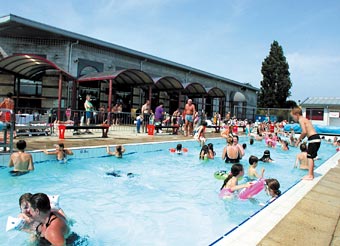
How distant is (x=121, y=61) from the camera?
19031 mm

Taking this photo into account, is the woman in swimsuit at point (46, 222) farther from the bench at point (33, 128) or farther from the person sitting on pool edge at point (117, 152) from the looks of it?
A: the bench at point (33, 128)

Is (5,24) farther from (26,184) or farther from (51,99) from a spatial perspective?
(26,184)

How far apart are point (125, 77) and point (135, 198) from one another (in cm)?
1179

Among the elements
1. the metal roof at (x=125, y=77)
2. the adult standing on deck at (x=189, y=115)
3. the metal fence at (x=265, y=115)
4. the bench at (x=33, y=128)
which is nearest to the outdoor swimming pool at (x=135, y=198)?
the bench at (x=33, y=128)

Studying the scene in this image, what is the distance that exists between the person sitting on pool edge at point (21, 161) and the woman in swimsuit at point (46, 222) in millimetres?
3713

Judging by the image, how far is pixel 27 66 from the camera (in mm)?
14102

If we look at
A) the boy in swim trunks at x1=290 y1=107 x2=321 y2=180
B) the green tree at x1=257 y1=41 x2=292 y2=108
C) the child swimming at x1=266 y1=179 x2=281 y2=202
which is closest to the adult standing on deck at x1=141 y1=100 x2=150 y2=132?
the boy in swim trunks at x1=290 y1=107 x2=321 y2=180

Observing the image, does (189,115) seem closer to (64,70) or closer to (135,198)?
(64,70)

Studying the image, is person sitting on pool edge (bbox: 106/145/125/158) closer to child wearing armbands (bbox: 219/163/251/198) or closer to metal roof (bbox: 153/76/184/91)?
child wearing armbands (bbox: 219/163/251/198)

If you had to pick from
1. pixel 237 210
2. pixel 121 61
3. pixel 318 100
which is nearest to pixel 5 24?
pixel 121 61

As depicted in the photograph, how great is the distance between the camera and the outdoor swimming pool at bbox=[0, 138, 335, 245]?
432cm

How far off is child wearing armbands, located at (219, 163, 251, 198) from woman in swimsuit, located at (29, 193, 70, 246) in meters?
3.09

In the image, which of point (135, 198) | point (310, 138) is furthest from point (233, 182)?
point (135, 198)

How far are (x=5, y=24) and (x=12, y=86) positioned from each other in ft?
10.2
